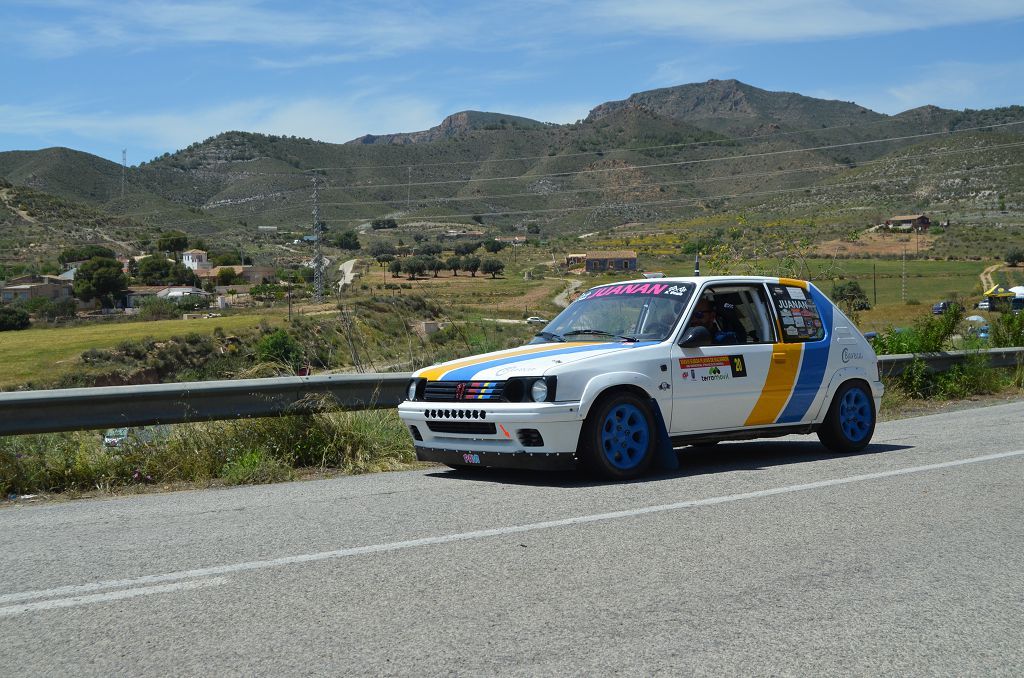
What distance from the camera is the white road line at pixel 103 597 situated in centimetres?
477

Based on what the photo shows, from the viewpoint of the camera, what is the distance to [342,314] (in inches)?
466

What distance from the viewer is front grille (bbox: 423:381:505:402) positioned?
8.09 meters

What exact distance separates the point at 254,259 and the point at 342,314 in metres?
66.5

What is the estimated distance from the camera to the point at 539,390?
7.87 m

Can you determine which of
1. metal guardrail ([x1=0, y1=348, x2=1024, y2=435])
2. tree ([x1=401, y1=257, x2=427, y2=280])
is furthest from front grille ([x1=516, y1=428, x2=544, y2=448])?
tree ([x1=401, y1=257, x2=427, y2=280])

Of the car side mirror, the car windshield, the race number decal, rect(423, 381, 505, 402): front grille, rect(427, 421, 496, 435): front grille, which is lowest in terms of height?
rect(427, 421, 496, 435): front grille

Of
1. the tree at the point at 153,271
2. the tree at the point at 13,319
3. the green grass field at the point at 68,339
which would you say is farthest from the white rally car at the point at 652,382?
the tree at the point at 153,271

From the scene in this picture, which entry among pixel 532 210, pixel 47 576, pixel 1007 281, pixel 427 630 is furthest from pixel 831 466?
pixel 532 210

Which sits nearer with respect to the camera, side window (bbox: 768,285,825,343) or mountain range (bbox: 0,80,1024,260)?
side window (bbox: 768,285,825,343)

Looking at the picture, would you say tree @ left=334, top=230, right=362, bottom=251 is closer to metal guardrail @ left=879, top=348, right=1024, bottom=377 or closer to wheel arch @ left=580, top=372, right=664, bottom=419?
metal guardrail @ left=879, top=348, right=1024, bottom=377

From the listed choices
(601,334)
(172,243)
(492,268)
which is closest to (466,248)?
(492,268)

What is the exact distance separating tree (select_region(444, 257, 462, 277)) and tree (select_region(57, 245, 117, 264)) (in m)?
23.0

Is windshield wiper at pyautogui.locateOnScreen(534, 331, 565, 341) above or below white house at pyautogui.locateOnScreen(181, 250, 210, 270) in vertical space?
below

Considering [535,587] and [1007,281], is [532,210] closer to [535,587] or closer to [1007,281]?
[1007,281]
